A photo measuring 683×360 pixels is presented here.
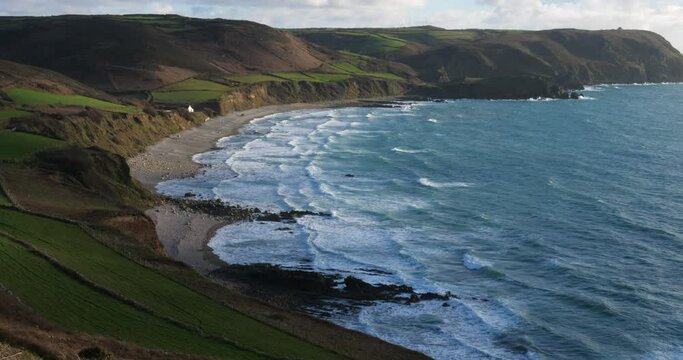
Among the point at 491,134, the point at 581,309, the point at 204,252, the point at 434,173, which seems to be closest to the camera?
the point at 581,309

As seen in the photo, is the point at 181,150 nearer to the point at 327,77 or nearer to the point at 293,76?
the point at 293,76

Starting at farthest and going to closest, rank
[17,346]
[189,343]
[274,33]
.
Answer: [274,33]
[189,343]
[17,346]

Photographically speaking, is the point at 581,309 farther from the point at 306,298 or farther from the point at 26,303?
the point at 26,303

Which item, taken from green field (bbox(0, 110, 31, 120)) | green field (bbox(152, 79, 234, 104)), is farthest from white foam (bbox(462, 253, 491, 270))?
green field (bbox(152, 79, 234, 104))

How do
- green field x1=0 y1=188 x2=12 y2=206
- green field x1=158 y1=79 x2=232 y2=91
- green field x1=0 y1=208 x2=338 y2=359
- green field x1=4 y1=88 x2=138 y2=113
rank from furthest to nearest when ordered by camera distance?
green field x1=158 y1=79 x2=232 y2=91 → green field x1=4 y1=88 x2=138 y2=113 → green field x1=0 y1=188 x2=12 y2=206 → green field x1=0 y1=208 x2=338 y2=359

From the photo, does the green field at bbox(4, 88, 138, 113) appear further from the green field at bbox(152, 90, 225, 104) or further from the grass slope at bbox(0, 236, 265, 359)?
the grass slope at bbox(0, 236, 265, 359)

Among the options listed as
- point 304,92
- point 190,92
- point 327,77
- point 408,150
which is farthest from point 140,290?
point 327,77

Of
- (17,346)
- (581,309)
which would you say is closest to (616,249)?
(581,309)
